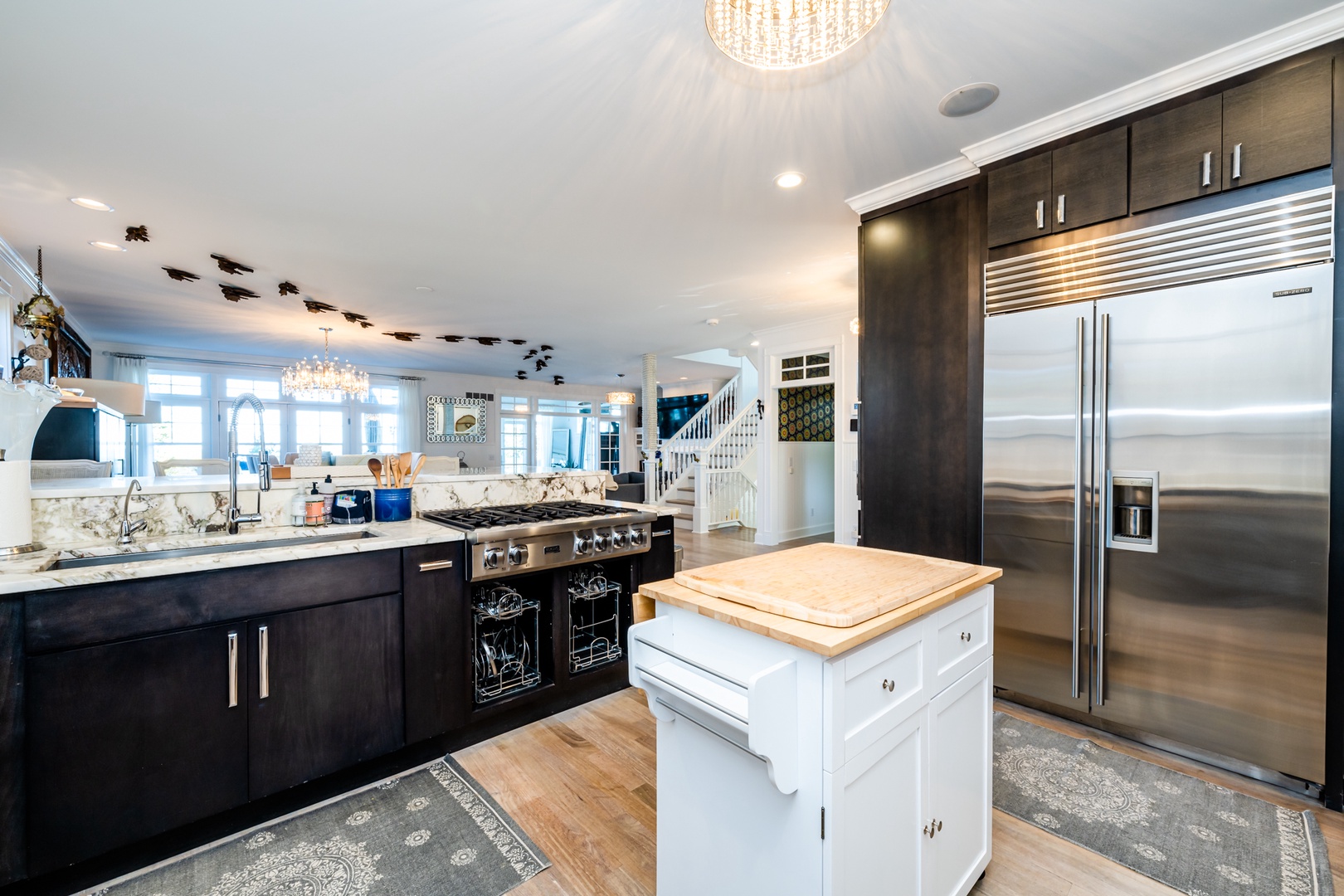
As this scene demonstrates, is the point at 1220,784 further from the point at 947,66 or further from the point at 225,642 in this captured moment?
the point at 225,642

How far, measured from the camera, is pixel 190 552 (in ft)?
6.37

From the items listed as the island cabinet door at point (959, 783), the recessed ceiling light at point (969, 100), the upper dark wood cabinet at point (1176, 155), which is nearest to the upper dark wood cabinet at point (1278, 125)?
the upper dark wood cabinet at point (1176, 155)

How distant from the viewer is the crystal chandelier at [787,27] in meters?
1.38

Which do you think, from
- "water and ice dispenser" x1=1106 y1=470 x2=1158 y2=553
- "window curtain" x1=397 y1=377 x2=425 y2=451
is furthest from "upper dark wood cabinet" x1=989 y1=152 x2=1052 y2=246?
"window curtain" x1=397 y1=377 x2=425 y2=451

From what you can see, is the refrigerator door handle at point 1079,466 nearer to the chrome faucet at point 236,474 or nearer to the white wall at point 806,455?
the white wall at point 806,455

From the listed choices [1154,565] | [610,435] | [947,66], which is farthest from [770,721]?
[610,435]

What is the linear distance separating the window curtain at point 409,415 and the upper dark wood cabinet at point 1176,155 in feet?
33.3

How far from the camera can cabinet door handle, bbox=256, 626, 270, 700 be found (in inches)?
68.8

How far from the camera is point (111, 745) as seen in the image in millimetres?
1523

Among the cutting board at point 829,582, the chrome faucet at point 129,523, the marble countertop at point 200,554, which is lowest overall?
the marble countertop at point 200,554

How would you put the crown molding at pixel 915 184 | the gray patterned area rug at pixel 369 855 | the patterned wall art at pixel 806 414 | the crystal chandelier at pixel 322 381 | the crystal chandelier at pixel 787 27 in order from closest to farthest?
the crystal chandelier at pixel 787 27 < the gray patterned area rug at pixel 369 855 < the crown molding at pixel 915 184 < the crystal chandelier at pixel 322 381 < the patterned wall art at pixel 806 414

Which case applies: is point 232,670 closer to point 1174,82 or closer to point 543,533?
point 543,533

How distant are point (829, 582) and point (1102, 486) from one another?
1767mm

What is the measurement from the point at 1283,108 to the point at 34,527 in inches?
179
